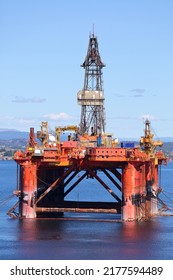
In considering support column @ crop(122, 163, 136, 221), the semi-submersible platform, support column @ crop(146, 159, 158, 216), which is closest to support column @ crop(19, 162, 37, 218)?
the semi-submersible platform

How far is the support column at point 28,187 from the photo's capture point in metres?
51.2

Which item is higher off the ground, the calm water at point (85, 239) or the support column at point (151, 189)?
the support column at point (151, 189)

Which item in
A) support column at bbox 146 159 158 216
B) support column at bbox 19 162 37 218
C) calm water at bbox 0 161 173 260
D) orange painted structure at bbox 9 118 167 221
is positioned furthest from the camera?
support column at bbox 146 159 158 216

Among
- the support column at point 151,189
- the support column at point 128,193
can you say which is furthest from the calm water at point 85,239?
the support column at point 151,189

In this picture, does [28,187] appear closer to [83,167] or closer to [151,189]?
[83,167]

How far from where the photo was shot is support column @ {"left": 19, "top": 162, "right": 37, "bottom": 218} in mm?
51219

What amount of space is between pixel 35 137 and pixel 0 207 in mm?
11864

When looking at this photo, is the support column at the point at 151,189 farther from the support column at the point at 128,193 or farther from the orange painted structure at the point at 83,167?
the support column at the point at 128,193

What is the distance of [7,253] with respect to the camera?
4103 centimetres

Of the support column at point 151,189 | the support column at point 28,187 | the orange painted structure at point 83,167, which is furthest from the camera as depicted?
the support column at point 151,189

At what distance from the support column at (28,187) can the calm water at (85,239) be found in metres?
0.77

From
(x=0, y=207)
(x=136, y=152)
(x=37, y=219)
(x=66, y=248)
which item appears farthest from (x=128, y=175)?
(x=0, y=207)

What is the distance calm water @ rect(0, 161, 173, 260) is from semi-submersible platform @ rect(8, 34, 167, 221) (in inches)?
37.6

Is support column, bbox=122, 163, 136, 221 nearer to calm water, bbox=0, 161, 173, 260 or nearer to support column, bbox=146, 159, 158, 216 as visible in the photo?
calm water, bbox=0, 161, 173, 260
